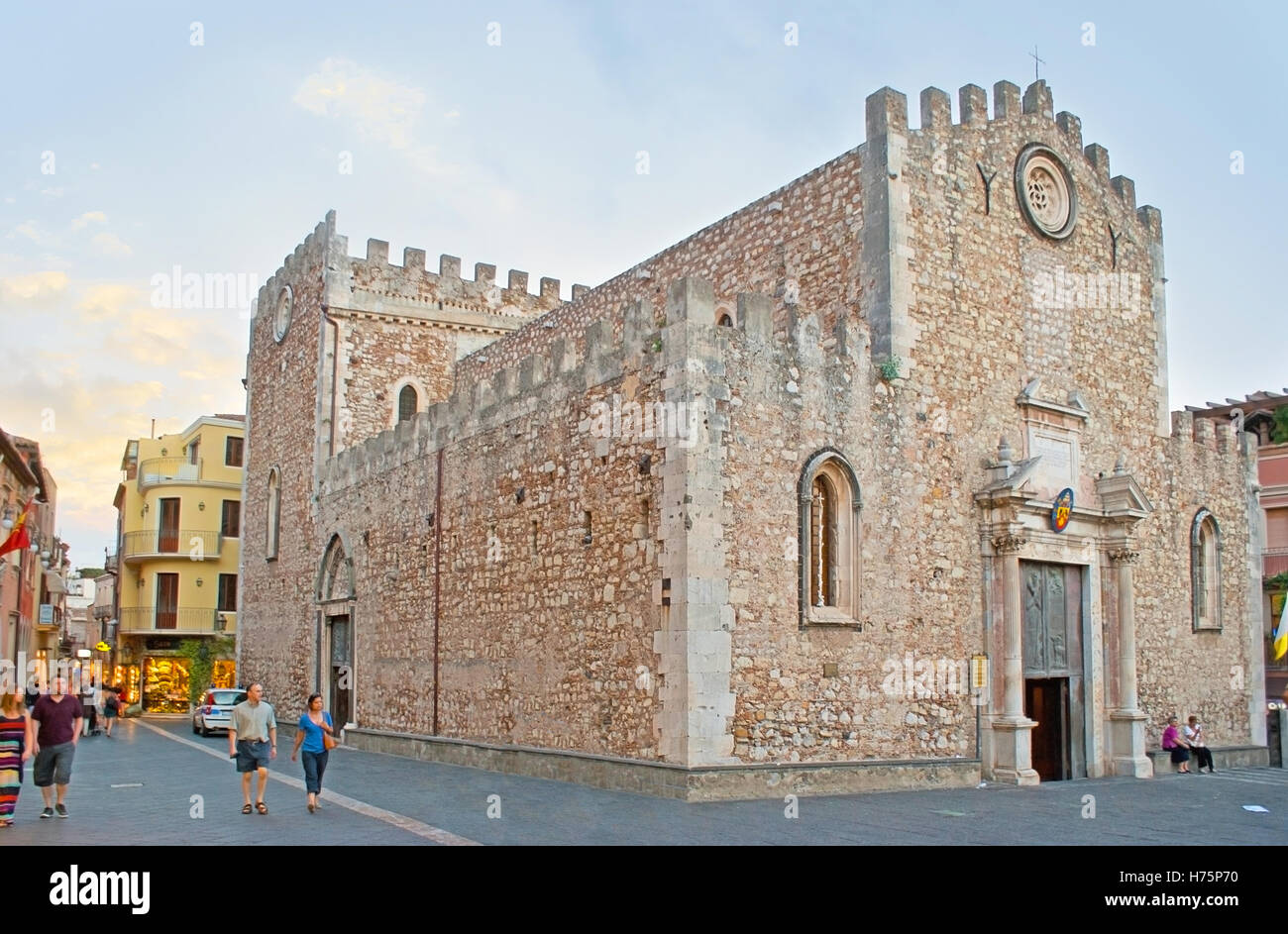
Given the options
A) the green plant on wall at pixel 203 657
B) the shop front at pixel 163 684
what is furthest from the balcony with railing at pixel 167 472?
the shop front at pixel 163 684

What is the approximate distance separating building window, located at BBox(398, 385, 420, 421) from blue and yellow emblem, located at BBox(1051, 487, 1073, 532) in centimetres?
1457

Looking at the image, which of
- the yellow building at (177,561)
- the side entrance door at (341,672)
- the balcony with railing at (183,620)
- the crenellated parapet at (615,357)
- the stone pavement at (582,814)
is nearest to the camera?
the stone pavement at (582,814)

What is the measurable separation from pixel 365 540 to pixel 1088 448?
44.1 feet

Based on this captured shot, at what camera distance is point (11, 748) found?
38.1 feet

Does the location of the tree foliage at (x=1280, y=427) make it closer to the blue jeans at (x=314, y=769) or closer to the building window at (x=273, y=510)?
the building window at (x=273, y=510)

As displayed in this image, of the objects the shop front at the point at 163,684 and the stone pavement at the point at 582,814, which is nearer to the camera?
the stone pavement at the point at 582,814

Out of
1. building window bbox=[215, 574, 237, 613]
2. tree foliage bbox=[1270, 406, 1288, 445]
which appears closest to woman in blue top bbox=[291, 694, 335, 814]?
building window bbox=[215, 574, 237, 613]

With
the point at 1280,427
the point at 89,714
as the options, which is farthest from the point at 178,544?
the point at 1280,427

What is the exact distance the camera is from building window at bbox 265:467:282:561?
29.9 m

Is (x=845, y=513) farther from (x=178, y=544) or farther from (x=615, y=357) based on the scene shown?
(x=178, y=544)

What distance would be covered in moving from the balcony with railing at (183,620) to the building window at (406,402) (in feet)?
59.5

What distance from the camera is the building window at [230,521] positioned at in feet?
144
